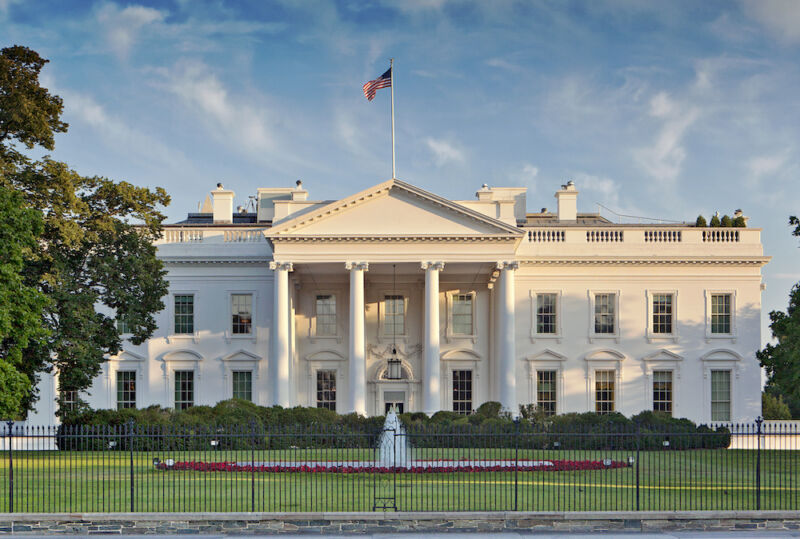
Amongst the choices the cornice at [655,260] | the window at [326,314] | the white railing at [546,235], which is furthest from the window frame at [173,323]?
the white railing at [546,235]

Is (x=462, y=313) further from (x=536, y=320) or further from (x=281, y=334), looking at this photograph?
(x=281, y=334)

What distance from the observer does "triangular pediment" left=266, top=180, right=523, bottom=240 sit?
3819cm

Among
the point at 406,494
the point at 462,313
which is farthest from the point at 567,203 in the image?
the point at 406,494

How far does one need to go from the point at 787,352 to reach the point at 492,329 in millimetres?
15999

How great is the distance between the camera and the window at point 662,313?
142 feet

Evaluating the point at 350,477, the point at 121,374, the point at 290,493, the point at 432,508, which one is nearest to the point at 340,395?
the point at 121,374

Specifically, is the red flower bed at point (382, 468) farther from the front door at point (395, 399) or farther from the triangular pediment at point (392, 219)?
the front door at point (395, 399)

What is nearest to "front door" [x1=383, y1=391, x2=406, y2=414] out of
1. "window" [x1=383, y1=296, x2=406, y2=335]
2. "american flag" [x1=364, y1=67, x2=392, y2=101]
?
"window" [x1=383, y1=296, x2=406, y2=335]

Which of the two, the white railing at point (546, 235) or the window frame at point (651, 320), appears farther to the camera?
the white railing at point (546, 235)

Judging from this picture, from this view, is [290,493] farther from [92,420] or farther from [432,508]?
[92,420]

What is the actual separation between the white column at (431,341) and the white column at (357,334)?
2.87 metres

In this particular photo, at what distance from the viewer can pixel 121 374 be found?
42875mm

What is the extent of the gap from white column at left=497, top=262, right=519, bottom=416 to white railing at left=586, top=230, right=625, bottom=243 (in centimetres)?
700

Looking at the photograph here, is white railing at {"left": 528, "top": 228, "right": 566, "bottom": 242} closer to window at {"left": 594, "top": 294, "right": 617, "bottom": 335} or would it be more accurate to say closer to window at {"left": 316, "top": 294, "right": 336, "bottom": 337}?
window at {"left": 594, "top": 294, "right": 617, "bottom": 335}
